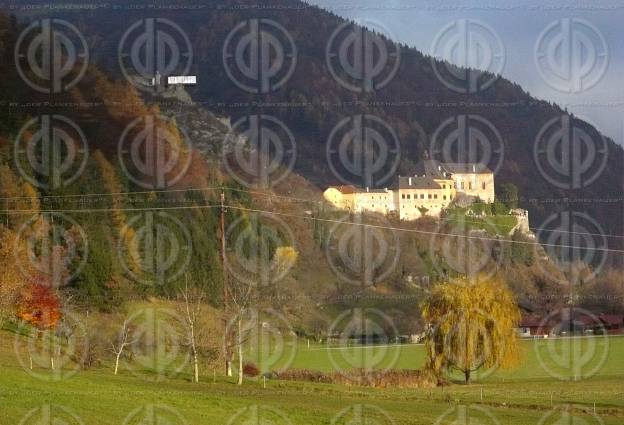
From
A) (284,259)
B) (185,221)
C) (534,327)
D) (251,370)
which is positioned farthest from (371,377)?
(284,259)

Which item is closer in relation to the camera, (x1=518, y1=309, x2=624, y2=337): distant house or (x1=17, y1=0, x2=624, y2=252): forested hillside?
(x1=518, y1=309, x2=624, y2=337): distant house

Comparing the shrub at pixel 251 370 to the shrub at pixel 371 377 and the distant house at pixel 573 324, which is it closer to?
the shrub at pixel 371 377

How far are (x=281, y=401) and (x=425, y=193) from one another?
98216mm

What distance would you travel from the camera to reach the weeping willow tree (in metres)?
40.7

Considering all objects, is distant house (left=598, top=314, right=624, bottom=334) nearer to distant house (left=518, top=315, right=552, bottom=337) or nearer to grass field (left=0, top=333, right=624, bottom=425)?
distant house (left=518, top=315, right=552, bottom=337)

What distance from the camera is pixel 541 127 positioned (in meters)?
160

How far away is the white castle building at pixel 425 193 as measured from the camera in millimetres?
116062

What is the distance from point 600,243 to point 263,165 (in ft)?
131

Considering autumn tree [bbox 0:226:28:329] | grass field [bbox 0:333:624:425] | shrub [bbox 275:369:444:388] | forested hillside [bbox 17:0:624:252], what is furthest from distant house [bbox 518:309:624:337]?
forested hillside [bbox 17:0:624:252]

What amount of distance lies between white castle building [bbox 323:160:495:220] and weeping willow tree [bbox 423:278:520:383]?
228ft

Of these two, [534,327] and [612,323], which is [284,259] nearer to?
[534,327]

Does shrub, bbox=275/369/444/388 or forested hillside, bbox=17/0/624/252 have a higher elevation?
forested hillside, bbox=17/0/624/252

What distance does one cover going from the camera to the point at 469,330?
1646 inches

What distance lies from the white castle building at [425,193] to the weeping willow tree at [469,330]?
69403mm
